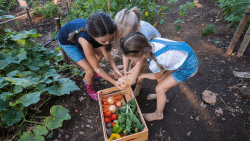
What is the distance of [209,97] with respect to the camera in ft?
7.68

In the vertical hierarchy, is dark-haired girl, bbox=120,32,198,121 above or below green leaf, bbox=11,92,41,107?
above

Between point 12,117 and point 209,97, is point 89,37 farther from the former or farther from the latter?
point 209,97

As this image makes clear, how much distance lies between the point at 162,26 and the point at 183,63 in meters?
3.34

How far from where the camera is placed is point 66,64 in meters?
3.04

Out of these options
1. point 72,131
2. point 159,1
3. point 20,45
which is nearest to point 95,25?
point 72,131

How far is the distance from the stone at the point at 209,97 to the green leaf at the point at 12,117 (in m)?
2.96

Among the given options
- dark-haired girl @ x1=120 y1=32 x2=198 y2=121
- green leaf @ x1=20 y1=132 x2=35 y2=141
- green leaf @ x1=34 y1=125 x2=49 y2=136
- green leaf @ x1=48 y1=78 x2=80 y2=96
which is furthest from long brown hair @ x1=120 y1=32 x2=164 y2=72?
green leaf @ x1=20 y1=132 x2=35 y2=141

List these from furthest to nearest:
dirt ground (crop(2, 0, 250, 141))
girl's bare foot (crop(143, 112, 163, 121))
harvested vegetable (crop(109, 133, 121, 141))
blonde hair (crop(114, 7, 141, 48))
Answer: girl's bare foot (crop(143, 112, 163, 121)) → dirt ground (crop(2, 0, 250, 141)) → harvested vegetable (crop(109, 133, 121, 141)) → blonde hair (crop(114, 7, 141, 48))

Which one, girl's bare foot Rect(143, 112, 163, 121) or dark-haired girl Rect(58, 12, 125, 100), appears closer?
dark-haired girl Rect(58, 12, 125, 100)

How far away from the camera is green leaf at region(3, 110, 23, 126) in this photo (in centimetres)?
176

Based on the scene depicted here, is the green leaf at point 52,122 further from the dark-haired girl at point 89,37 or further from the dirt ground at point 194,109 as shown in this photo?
the dark-haired girl at point 89,37

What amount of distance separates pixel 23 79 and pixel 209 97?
2985 mm

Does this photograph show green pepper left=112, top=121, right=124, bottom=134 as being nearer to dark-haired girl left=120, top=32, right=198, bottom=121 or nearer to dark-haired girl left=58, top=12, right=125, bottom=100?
dark-haired girl left=58, top=12, right=125, bottom=100

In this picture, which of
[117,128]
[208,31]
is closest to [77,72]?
[117,128]
